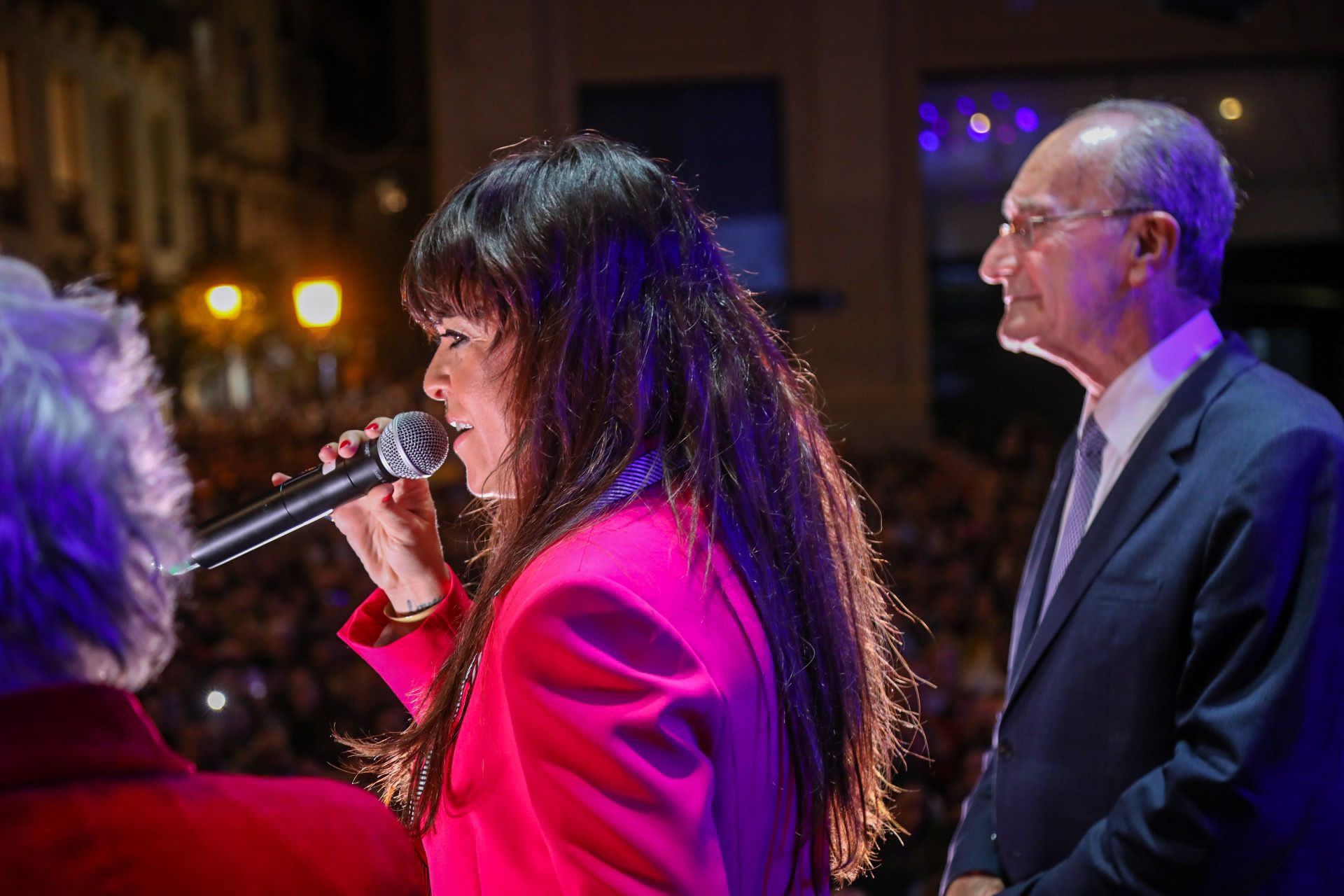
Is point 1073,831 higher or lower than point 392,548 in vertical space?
lower

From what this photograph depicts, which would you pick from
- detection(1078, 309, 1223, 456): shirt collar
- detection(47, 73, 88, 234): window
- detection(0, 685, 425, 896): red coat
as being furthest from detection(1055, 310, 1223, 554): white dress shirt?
Result: detection(47, 73, 88, 234): window

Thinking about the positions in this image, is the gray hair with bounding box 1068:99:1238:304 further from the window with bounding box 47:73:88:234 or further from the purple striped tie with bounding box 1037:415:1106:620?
the window with bounding box 47:73:88:234

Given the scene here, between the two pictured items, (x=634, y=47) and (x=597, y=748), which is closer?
(x=597, y=748)

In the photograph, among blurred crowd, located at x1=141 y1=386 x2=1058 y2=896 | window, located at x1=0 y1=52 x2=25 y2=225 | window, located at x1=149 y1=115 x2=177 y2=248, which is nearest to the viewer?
blurred crowd, located at x1=141 y1=386 x2=1058 y2=896

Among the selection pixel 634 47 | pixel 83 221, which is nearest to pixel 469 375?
pixel 634 47

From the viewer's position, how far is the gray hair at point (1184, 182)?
1828 millimetres

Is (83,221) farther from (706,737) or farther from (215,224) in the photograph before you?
(706,737)

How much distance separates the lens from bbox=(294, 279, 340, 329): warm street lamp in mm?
7973

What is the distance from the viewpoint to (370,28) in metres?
25.7

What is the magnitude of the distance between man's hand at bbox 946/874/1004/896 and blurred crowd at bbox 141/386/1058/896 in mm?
708

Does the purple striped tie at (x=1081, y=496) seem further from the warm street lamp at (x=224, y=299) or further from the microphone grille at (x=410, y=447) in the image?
the warm street lamp at (x=224, y=299)

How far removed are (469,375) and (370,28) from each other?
26555mm

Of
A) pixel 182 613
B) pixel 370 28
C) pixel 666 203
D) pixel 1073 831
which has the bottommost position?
pixel 182 613

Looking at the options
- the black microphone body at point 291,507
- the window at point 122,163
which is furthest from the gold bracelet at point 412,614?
the window at point 122,163
